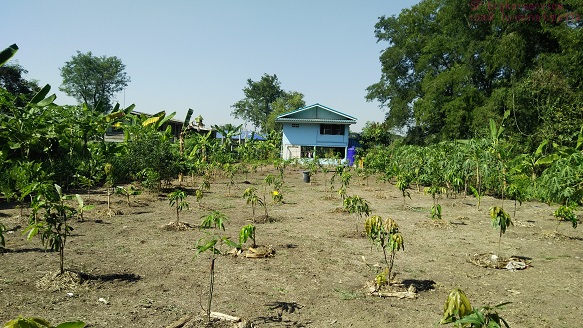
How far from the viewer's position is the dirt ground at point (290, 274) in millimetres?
4633

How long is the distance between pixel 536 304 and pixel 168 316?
4465 millimetres

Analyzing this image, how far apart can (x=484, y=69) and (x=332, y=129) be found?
12939mm

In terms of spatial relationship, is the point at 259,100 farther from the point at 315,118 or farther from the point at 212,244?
the point at 212,244

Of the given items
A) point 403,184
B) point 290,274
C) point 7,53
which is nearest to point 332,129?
point 403,184

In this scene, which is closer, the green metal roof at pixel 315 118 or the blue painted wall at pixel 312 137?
the green metal roof at pixel 315 118

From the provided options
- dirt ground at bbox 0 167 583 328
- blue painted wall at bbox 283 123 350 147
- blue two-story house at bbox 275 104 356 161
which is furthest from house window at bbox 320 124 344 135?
dirt ground at bbox 0 167 583 328

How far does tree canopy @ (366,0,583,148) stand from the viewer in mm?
19016

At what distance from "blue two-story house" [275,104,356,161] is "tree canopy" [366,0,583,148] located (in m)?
4.27

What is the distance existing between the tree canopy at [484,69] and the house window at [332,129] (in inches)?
157

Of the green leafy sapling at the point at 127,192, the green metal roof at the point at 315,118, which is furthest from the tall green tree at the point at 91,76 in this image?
the green leafy sapling at the point at 127,192

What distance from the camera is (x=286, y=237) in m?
8.28

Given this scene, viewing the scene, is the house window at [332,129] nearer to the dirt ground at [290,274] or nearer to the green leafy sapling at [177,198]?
the dirt ground at [290,274]

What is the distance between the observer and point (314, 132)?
35250 mm

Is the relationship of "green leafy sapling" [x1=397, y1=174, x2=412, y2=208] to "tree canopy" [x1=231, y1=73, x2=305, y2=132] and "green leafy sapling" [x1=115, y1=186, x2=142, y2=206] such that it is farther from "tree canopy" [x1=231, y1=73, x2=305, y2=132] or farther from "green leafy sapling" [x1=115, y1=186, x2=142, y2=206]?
"tree canopy" [x1=231, y1=73, x2=305, y2=132]
